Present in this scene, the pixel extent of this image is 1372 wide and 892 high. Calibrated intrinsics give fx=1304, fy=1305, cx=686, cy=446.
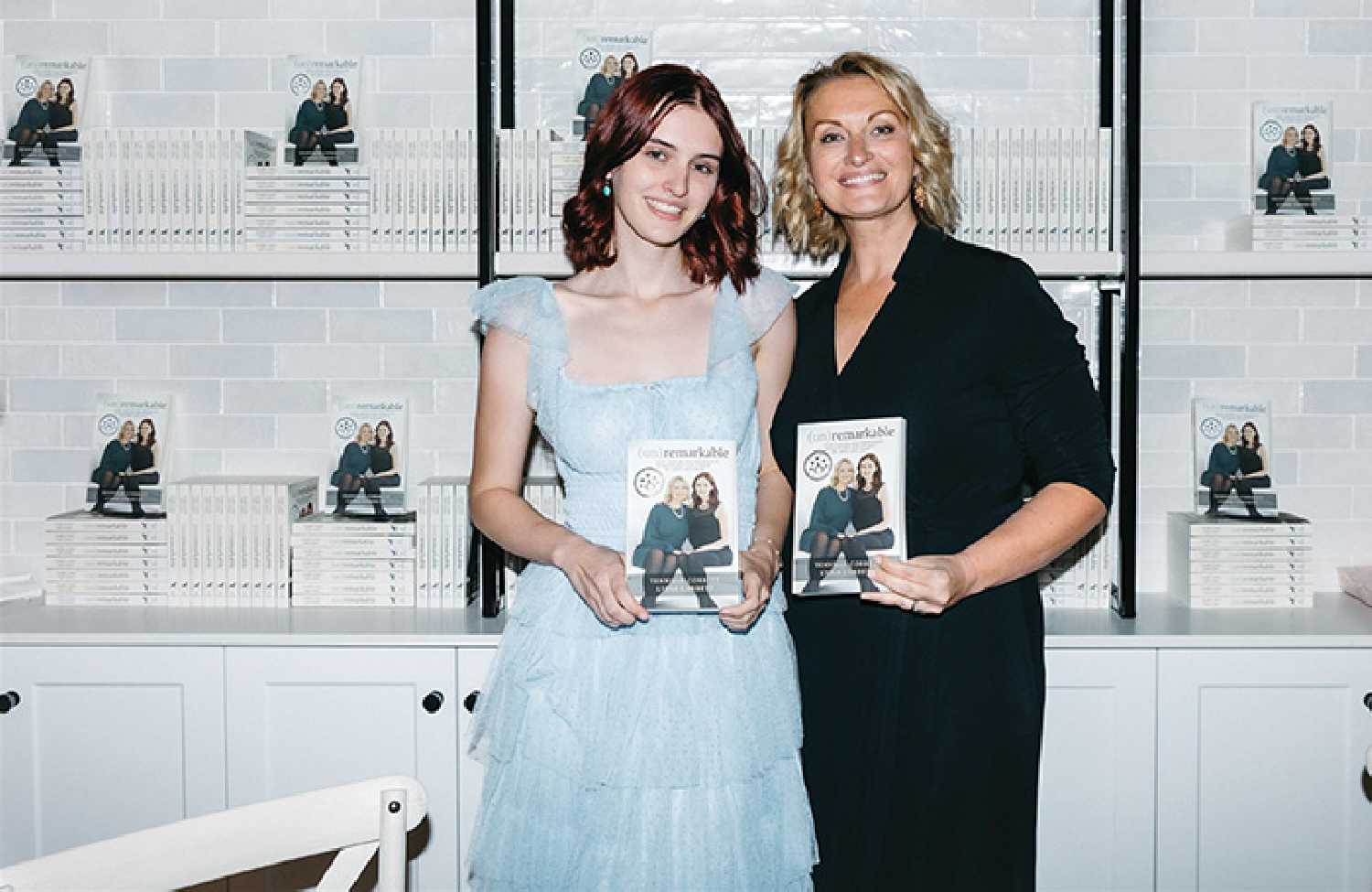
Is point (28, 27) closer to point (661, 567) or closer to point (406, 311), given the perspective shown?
point (406, 311)

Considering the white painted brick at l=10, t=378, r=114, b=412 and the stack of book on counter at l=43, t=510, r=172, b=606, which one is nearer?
the stack of book on counter at l=43, t=510, r=172, b=606

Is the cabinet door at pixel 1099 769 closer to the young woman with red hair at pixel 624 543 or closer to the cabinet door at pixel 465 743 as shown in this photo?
the young woman with red hair at pixel 624 543

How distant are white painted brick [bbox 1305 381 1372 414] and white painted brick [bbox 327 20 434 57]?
232 cm

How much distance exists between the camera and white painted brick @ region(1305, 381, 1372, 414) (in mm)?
3197

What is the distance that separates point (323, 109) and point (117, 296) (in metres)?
0.73

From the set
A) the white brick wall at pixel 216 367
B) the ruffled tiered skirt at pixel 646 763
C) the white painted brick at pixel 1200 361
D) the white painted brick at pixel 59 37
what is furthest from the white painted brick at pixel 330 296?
the white painted brick at pixel 1200 361

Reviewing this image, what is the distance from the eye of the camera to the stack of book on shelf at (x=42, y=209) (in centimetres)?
296

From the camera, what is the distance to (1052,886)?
2740 mm

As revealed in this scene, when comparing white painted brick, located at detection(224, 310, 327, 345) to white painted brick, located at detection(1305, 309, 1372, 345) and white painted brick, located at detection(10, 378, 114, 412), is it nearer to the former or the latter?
white painted brick, located at detection(10, 378, 114, 412)

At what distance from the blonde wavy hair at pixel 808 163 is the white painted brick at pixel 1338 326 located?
4.77ft

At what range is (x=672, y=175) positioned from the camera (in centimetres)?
203

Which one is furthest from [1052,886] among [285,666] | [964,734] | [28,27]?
Answer: [28,27]

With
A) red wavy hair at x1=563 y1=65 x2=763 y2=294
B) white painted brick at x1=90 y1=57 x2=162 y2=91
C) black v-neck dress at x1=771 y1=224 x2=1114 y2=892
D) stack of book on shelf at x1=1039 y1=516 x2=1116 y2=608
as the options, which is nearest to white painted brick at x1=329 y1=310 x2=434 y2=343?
white painted brick at x1=90 y1=57 x2=162 y2=91

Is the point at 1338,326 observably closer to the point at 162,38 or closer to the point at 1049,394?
the point at 1049,394
